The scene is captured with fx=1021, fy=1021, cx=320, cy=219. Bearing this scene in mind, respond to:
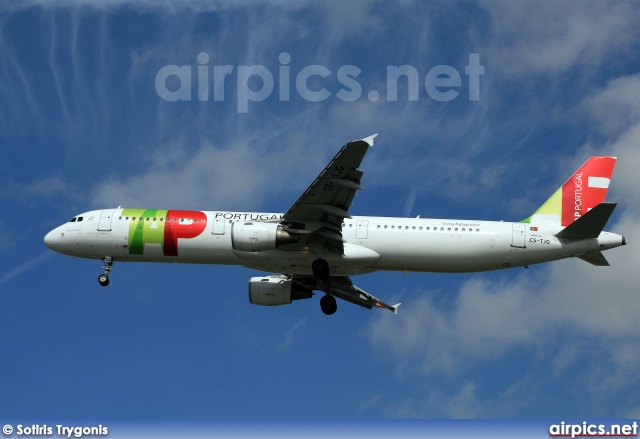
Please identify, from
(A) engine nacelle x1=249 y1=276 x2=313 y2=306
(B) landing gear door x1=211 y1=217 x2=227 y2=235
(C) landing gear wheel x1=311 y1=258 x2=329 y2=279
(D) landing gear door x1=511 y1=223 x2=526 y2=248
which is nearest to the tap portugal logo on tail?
(B) landing gear door x1=211 y1=217 x2=227 y2=235

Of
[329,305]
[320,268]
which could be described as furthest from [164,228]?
[329,305]

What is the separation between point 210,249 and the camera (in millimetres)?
58469

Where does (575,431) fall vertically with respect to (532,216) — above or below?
below

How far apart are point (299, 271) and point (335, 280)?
5.09 metres

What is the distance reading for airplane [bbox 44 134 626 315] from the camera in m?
56.2

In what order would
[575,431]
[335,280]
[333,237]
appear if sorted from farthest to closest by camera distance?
[335,280], [333,237], [575,431]

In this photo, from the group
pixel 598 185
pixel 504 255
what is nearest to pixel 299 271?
pixel 504 255

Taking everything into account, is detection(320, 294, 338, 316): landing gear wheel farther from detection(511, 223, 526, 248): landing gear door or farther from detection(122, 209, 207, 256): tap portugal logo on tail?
detection(511, 223, 526, 248): landing gear door

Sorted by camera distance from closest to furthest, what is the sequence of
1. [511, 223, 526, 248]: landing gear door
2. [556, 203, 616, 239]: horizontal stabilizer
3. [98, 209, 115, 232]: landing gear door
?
1. [556, 203, 616, 239]: horizontal stabilizer
2. [511, 223, 526, 248]: landing gear door
3. [98, 209, 115, 232]: landing gear door

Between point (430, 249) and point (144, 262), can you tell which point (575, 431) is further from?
point (144, 262)

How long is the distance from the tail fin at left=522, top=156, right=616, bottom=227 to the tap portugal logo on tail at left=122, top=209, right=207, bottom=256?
754 inches

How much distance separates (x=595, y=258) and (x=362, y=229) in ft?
43.8

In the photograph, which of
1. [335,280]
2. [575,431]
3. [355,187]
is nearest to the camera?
[575,431]

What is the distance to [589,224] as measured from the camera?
2190 inches
